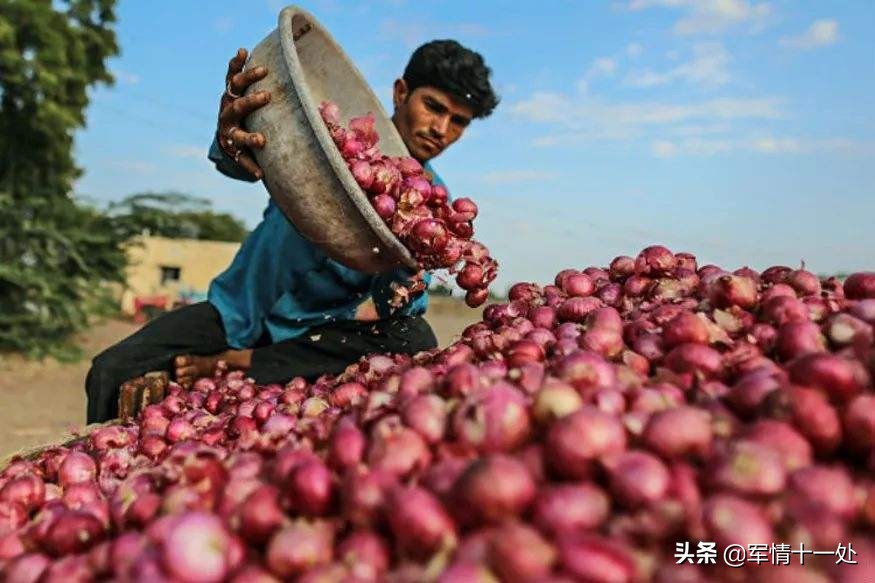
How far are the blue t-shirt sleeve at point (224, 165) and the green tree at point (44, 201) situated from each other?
959 cm

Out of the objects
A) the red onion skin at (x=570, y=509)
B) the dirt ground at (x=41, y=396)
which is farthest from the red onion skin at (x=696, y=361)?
the dirt ground at (x=41, y=396)

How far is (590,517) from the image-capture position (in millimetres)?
955

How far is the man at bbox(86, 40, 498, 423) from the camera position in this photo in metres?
3.57

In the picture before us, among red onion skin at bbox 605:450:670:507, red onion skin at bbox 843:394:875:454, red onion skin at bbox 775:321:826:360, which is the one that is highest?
red onion skin at bbox 775:321:826:360

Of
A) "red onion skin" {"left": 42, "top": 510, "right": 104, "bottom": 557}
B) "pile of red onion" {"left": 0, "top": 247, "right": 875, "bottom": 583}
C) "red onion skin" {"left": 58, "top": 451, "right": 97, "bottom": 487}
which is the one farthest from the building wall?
"pile of red onion" {"left": 0, "top": 247, "right": 875, "bottom": 583}

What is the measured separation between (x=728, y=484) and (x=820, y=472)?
0.43ft

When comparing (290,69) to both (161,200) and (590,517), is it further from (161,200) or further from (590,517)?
(161,200)

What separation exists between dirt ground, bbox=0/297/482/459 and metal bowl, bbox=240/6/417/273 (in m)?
2.73

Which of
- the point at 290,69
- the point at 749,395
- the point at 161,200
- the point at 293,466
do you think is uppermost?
the point at 161,200

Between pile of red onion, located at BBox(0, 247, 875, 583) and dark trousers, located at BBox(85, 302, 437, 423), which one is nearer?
pile of red onion, located at BBox(0, 247, 875, 583)

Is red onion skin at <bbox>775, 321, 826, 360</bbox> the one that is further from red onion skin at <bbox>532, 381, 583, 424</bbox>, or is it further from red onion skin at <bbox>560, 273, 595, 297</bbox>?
red onion skin at <bbox>560, 273, 595, 297</bbox>

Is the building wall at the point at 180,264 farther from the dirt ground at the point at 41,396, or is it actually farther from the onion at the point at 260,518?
the onion at the point at 260,518

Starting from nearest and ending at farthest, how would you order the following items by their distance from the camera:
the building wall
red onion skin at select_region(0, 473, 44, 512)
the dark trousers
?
red onion skin at select_region(0, 473, 44, 512)
the dark trousers
the building wall

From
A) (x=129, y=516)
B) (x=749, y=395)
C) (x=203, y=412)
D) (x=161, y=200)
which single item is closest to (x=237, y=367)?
(x=203, y=412)
